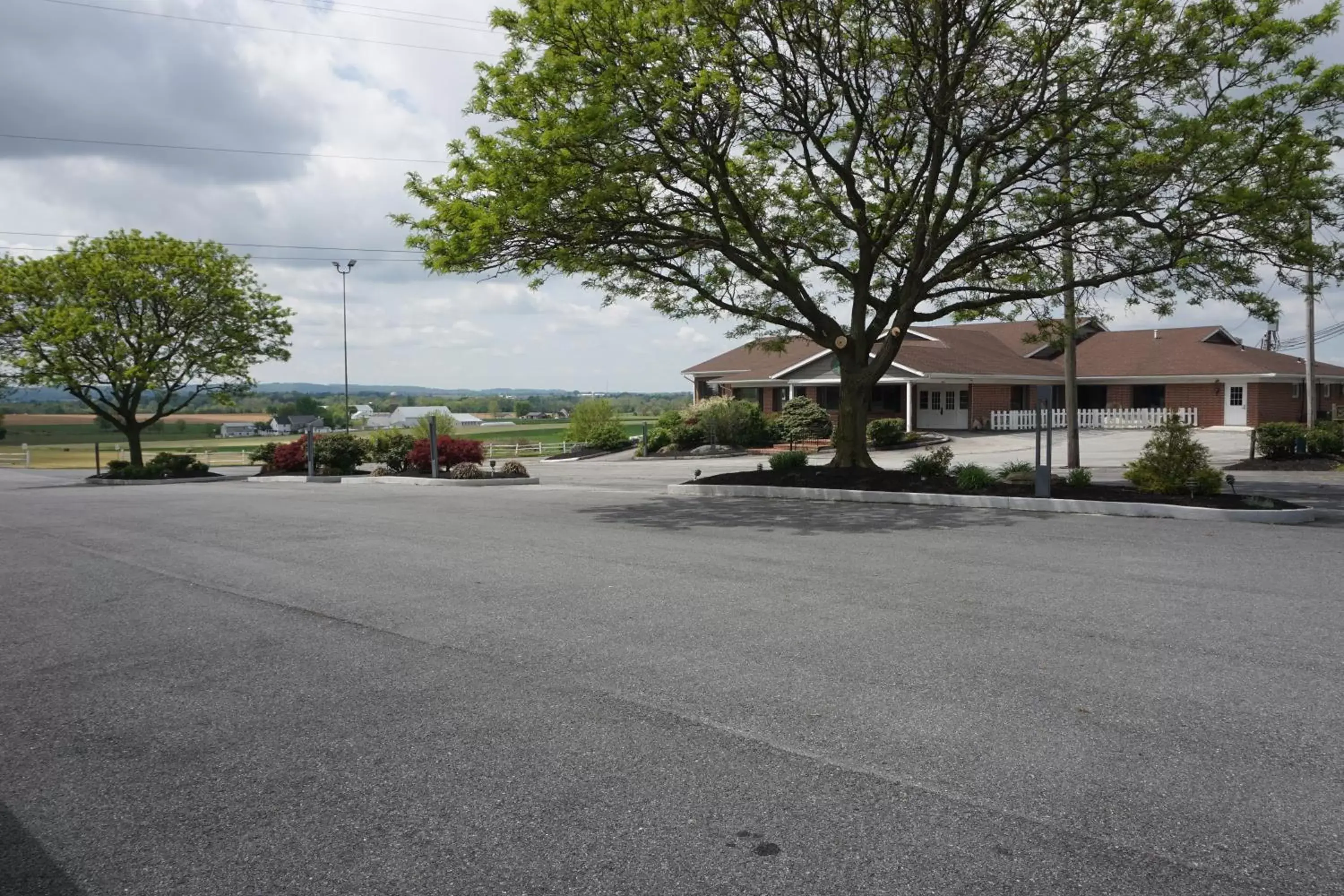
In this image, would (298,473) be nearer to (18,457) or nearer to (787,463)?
(787,463)

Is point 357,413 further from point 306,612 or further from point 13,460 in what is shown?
point 306,612

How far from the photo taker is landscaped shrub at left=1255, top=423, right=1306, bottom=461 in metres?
24.5

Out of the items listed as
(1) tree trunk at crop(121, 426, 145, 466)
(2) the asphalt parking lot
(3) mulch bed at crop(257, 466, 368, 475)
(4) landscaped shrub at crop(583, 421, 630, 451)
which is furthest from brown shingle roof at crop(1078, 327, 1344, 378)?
(1) tree trunk at crop(121, 426, 145, 466)

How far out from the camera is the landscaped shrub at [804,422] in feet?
134

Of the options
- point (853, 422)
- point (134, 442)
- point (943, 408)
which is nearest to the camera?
point (853, 422)

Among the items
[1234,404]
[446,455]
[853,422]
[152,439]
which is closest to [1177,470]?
[853,422]

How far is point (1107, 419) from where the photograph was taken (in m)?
45.3

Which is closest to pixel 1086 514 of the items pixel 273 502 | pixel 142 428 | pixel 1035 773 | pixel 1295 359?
pixel 1035 773

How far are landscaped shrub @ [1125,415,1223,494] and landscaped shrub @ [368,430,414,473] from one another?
20686 mm

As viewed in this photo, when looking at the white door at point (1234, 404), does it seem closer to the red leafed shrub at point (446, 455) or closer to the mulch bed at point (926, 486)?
the mulch bed at point (926, 486)

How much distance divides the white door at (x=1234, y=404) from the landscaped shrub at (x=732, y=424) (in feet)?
69.7

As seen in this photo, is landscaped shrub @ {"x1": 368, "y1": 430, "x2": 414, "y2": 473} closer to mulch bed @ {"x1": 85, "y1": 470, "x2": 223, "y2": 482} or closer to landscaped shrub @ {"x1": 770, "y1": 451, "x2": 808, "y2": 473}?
mulch bed @ {"x1": 85, "y1": 470, "x2": 223, "y2": 482}

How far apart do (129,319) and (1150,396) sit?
44.6m

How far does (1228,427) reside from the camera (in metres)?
42.8
